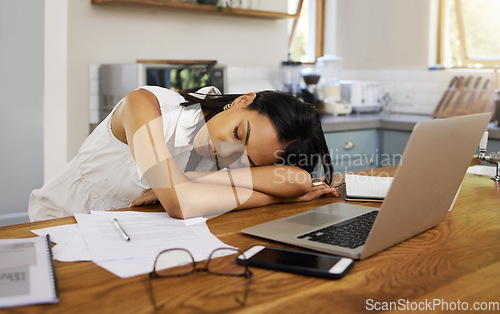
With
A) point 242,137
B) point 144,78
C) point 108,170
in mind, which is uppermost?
point 144,78

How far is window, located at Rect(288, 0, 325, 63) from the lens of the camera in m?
4.93

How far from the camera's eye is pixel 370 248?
1.06 metres

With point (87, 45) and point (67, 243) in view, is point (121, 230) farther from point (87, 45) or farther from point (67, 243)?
point (87, 45)

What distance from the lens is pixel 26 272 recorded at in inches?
36.4

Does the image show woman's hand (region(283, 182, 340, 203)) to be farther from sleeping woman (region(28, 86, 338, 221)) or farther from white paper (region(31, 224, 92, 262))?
white paper (region(31, 224, 92, 262))

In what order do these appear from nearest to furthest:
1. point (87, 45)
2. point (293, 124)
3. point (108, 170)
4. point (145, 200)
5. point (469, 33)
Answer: point (145, 200), point (293, 124), point (108, 170), point (87, 45), point (469, 33)

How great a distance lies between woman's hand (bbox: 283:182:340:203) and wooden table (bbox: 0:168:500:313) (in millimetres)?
444

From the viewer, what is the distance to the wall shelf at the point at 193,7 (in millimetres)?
3393

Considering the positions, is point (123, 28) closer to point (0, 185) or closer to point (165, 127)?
point (0, 185)

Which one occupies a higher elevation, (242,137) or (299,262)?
(242,137)

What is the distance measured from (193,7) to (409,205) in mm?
2832

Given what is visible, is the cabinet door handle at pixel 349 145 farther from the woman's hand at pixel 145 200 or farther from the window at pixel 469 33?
the woman's hand at pixel 145 200

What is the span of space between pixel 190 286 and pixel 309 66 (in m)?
4.16

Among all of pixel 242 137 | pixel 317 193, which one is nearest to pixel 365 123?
pixel 317 193
